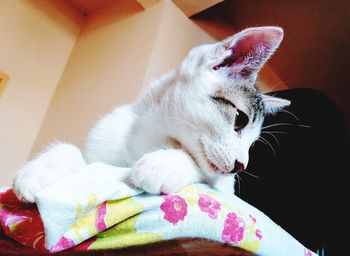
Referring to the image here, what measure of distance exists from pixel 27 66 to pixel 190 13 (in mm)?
1082

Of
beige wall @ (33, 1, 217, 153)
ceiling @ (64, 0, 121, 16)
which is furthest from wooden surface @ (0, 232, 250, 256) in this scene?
ceiling @ (64, 0, 121, 16)

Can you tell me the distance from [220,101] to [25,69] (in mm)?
1585

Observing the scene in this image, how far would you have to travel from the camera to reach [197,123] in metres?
0.70

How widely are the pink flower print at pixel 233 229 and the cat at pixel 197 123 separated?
0.35 ft

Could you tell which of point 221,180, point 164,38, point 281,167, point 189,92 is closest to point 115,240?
point 221,180

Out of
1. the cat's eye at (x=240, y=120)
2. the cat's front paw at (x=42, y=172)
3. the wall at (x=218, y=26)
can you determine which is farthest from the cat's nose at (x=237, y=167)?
the wall at (x=218, y=26)

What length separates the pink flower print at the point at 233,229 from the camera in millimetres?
438

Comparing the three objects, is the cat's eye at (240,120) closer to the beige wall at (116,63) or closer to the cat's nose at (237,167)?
the cat's nose at (237,167)

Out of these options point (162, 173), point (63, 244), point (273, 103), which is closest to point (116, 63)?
point (273, 103)

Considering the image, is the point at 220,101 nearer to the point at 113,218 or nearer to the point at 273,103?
the point at 273,103

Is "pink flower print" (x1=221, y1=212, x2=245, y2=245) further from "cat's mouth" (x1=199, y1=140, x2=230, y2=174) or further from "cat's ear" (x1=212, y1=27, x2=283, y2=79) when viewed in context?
"cat's ear" (x1=212, y1=27, x2=283, y2=79)

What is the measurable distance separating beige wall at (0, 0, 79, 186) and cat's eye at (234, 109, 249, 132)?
1449 millimetres

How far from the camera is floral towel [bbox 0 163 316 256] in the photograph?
1.27ft

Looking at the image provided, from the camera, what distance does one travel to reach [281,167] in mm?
1030
